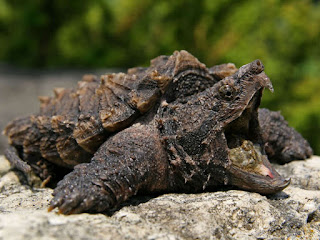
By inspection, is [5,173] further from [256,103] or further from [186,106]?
[256,103]

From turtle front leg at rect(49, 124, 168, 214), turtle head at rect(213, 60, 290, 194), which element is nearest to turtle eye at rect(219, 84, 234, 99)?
turtle head at rect(213, 60, 290, 194)

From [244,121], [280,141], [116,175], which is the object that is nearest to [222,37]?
[280,141]

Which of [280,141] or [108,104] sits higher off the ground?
[108,104]

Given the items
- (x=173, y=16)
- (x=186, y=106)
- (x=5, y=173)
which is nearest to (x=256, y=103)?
(x=186, y=106)

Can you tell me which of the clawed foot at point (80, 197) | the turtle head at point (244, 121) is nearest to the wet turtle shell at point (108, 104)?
the turtle head at point (244, 121)

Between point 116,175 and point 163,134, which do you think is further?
point 163,134

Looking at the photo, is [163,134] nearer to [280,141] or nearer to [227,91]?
[227,91]

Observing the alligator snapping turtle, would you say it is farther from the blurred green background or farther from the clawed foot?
the blurred green background
